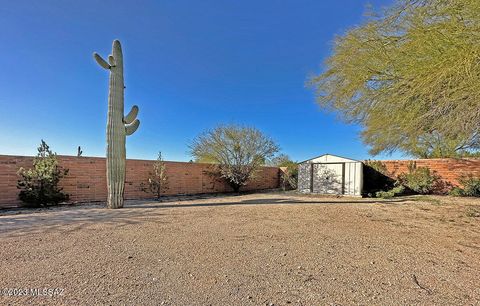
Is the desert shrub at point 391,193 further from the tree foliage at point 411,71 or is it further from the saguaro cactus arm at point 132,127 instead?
the saguaro cactus arm at point 132,127

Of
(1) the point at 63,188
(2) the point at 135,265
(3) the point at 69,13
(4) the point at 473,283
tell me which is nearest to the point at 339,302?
(4) the point at 473,283

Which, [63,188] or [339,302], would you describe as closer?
[339,302]

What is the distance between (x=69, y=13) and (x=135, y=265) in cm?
681

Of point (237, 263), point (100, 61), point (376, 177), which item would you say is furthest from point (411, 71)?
point (376, 177)

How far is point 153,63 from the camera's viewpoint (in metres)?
10.3

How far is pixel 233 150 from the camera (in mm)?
14609

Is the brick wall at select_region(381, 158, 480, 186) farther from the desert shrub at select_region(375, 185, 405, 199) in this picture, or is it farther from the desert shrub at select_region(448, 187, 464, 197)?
the desert shrub at select_region(375, 185, 405, 199)

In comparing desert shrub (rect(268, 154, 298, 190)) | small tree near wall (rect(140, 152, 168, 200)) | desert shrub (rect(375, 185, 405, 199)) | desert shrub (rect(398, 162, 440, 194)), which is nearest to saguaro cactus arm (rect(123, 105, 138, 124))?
small tree near wall (rect(140, 152, 168, 200))

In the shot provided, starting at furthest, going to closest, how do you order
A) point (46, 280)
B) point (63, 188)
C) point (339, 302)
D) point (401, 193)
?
1. point (401, 193)
2. point (63, 188)
3. point (46, 280)
4. point (339, 302)

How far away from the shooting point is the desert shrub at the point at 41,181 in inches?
323

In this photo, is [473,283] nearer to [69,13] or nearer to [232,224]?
[232,224]

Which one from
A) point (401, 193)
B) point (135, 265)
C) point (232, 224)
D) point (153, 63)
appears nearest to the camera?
point (135, 265)

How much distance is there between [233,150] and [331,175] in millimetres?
5315

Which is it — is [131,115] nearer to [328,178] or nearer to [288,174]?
[328,178]
